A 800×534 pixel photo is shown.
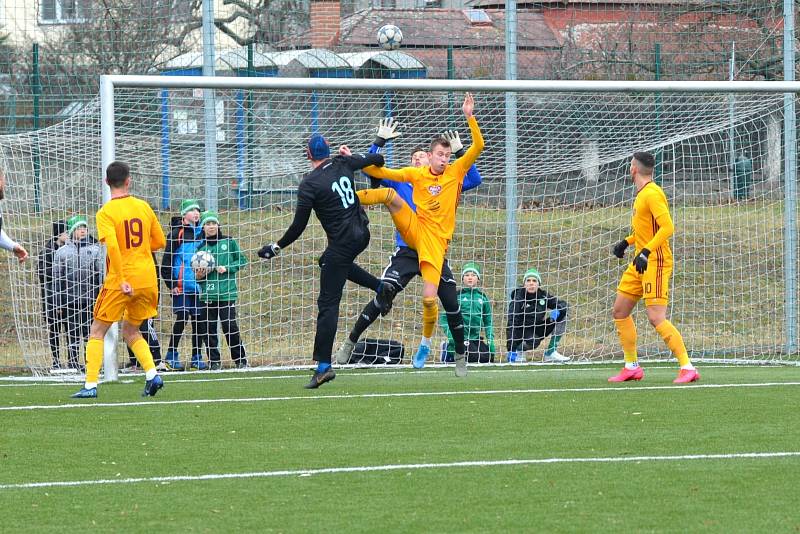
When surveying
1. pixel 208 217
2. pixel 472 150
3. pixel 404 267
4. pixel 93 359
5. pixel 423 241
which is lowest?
pixel 93 359

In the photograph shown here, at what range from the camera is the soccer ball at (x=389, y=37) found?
49.3 ft

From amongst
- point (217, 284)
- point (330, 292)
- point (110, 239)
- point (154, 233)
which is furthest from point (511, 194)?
point (110, 239)

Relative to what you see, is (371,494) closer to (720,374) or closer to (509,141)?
(720,374)

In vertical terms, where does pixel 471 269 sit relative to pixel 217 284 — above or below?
above

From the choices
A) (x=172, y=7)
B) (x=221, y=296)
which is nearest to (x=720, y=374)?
(x=221, y=296)

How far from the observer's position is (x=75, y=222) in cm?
1347

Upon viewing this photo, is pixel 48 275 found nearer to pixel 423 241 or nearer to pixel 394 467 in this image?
pixel 423 241

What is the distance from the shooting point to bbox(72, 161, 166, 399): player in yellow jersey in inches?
396

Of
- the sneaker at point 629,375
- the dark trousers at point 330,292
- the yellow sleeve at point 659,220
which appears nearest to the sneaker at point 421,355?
the dark trousers at point 330,292

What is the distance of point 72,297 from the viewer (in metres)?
13.2

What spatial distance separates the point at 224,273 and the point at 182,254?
48 centimetres

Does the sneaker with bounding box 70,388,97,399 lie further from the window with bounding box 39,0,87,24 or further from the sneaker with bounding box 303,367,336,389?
the window with bounding box 39,0,87,24

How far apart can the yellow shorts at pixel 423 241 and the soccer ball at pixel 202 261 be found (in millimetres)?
2519

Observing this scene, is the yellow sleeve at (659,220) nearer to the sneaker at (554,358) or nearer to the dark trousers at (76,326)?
the sneaker at (554,358)
